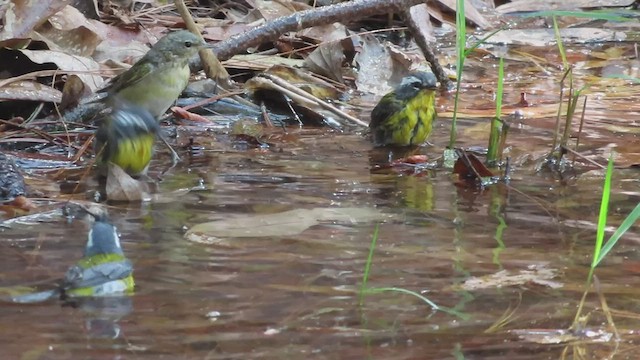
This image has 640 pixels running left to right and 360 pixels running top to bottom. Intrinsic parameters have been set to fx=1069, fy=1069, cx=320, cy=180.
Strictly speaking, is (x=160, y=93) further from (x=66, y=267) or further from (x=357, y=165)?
(x=66, y=267)

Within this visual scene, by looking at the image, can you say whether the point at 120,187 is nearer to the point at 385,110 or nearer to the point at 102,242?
the point at 102,242

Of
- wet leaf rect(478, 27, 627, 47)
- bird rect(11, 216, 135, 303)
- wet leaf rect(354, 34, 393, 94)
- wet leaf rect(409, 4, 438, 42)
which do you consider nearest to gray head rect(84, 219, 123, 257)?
bird rect(11, 216, 135, 303)

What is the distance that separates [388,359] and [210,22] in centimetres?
584

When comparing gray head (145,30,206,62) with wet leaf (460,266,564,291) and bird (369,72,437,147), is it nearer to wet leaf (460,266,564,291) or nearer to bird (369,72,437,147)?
bird (369,72,437,147)

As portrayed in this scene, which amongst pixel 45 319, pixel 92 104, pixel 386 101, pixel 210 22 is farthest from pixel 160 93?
pixel 45 319

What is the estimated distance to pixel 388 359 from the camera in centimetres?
214

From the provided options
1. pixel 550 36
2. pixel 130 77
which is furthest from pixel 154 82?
pixel 550 36

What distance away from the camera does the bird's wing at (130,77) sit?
528 centimetres

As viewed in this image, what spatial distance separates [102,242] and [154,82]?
2782mm

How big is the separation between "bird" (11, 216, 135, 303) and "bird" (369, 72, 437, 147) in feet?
8.45

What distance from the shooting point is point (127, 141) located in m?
3.97

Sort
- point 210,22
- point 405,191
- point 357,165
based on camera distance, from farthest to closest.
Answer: point 210,22 < point 357,165 < point 405,191

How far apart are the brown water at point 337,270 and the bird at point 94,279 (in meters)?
0.05

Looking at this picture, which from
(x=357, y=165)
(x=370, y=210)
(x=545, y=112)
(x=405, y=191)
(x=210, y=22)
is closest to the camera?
(x=370, y=210)
